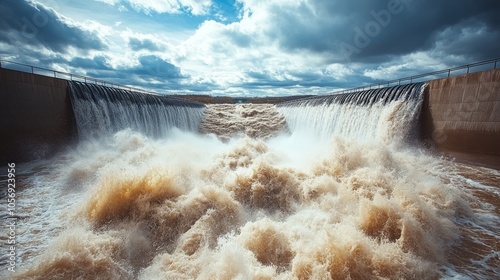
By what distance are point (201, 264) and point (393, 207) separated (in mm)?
3985

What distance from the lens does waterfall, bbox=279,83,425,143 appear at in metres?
11.9

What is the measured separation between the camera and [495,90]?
9.01 metres

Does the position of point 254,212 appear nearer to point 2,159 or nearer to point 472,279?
point 472,279

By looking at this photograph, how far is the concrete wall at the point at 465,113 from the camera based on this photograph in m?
9.09

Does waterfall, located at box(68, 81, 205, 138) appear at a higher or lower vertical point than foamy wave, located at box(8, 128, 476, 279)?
higher

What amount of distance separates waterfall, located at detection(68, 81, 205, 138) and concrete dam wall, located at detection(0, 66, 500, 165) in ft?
1.51

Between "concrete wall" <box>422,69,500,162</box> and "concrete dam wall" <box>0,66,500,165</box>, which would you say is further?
"concrete dam wall" <box>0,66,500,165</box>

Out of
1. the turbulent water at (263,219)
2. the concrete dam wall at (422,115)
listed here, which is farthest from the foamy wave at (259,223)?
the concrete dam wall at (422,115)

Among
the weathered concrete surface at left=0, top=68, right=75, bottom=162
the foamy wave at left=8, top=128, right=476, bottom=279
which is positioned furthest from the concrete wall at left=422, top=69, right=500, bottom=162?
the weathered concrete surface at left=0, top=68, right=75, bottom=162

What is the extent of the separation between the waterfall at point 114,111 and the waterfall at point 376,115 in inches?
476

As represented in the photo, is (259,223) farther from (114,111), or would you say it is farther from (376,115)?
(114,111)

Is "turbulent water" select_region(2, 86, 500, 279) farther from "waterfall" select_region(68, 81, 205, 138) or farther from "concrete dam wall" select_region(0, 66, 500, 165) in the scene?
"waterfall" select_region(68, 81, 205, 138)

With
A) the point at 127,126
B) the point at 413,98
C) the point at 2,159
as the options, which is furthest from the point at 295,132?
the point at 2,159

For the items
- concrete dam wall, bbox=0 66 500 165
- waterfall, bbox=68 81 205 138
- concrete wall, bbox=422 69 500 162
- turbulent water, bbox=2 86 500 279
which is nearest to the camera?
turbulent water, bbox=2 86 500 279
